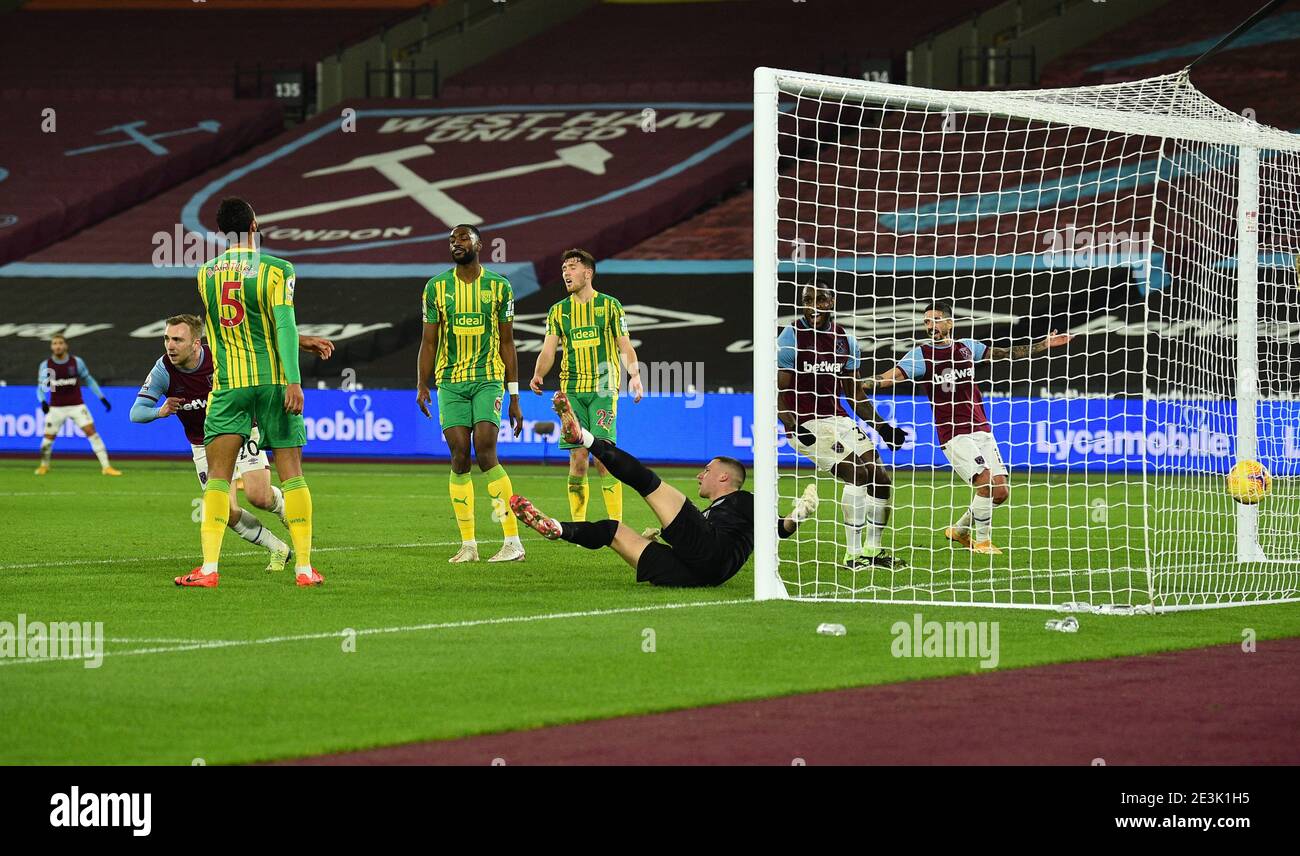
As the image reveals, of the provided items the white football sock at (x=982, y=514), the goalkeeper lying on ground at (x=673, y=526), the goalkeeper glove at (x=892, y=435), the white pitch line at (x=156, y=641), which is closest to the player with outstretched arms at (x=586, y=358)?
the goalkeeper glove at (x=892, y=435)

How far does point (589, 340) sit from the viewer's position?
14000 millimetres

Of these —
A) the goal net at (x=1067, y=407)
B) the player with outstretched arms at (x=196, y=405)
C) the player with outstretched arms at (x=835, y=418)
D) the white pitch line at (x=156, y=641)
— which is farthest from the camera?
the player with outstretched arms at (x=835, y=418)

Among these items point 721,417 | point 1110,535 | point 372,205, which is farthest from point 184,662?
point 372,205

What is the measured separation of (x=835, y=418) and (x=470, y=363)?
258 centimetres

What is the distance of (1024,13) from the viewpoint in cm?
3891

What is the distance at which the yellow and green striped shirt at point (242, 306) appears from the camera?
35.1 feet

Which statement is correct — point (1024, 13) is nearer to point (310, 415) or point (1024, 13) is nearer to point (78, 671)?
point (310, 415)

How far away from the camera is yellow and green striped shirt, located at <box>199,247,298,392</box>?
1069 centimetres

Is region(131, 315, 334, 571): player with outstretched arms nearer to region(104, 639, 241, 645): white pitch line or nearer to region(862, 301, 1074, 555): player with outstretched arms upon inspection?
region(104, 639, 241, 645): white pitch line

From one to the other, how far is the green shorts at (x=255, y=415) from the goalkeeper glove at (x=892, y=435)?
377cm

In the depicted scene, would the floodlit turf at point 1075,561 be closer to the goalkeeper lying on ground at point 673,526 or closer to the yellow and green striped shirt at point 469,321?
the goalkeeper lying on ground at point 673,526
